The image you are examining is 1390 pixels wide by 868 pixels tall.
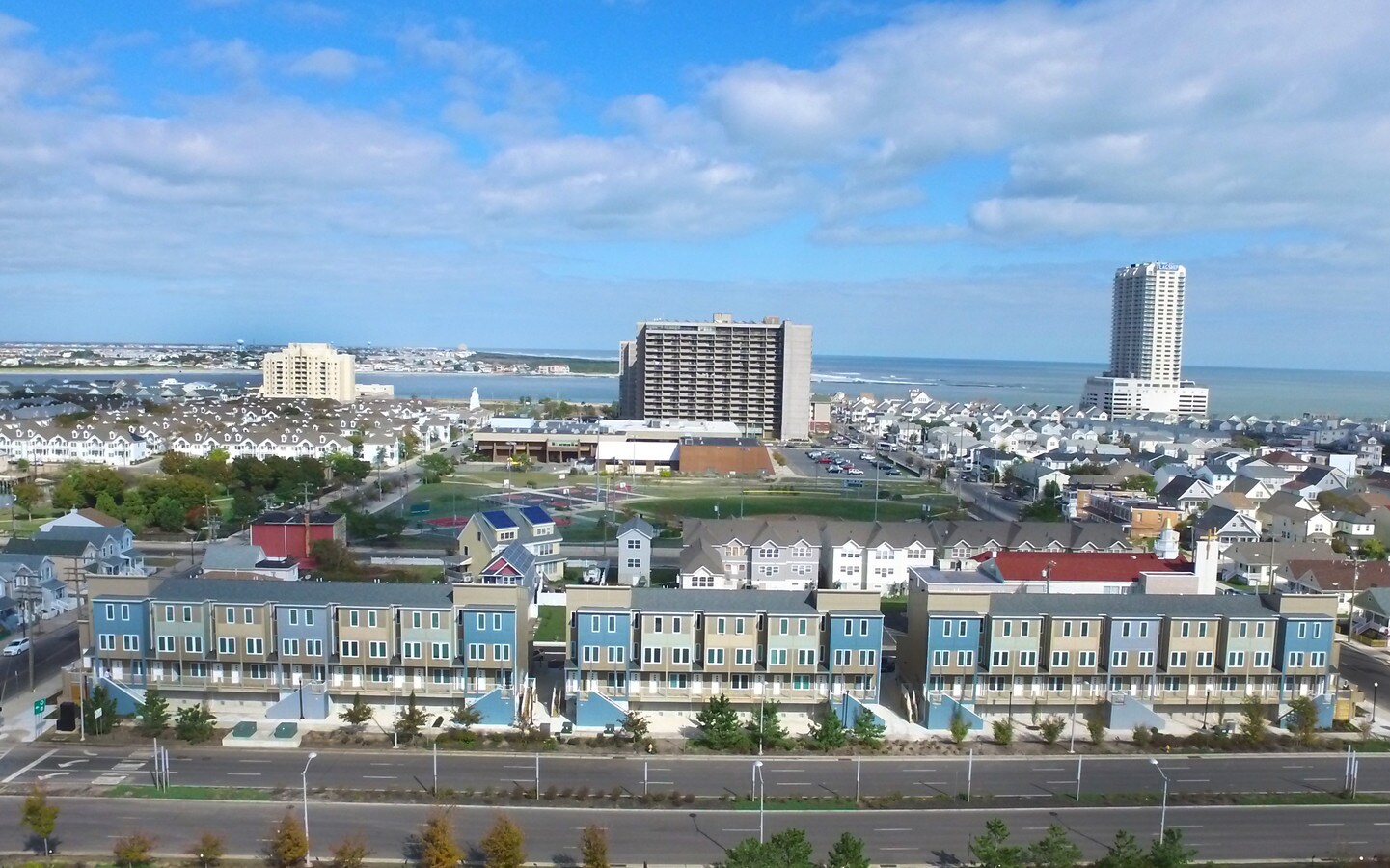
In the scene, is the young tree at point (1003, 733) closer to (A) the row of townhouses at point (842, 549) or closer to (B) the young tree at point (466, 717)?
(B) the young tree at point (466, 717)

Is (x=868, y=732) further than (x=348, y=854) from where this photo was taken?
Yes

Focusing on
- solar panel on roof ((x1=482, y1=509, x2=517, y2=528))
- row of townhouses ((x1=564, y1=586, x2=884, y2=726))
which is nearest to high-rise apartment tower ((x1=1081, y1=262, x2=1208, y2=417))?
solar panel on roof ((x1=482, y1=509, x2=517, y2=528))

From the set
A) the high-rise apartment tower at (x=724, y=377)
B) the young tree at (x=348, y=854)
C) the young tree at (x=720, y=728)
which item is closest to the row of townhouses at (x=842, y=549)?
the young tree at (x=720, y=728)

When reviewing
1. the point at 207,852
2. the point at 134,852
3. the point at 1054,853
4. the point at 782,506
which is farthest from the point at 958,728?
the point at 782,506

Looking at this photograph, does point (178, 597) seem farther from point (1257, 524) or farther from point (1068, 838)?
point (1257, 524)

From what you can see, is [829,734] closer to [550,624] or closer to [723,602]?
[723,602]

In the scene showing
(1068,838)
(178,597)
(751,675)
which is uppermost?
(178,597)

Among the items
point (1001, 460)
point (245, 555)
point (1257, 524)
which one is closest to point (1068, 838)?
point (245, 555)
